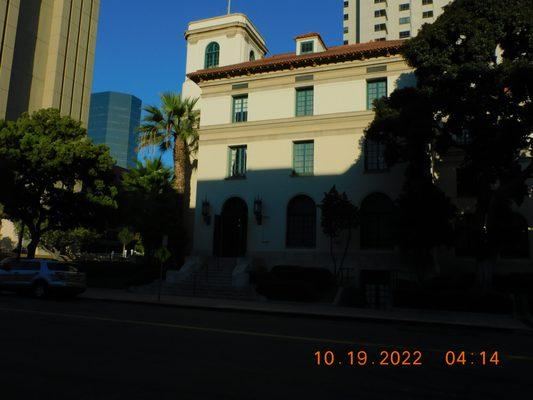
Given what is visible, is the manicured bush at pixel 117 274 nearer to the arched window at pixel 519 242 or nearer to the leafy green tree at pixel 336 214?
the leafy green tree at pixel 336 214

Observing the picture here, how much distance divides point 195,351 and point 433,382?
3977mm

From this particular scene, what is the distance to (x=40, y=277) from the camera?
18516 millimetres

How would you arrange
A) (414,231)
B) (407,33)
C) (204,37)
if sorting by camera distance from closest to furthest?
(414,231) → (204,37) → (407,33)

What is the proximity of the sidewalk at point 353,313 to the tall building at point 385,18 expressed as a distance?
234 feet

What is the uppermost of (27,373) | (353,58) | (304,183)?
(353,58)

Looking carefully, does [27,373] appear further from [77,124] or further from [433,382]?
[77,124]

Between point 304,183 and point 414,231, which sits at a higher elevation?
point 304,183

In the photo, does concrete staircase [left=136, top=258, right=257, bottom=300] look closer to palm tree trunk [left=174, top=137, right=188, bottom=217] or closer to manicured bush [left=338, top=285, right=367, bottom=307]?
manicured bush [left=338, top=285, right=367, bottom=307]

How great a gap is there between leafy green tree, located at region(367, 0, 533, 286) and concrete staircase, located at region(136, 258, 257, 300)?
9.84 meters

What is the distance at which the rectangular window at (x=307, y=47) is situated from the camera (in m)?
28.5

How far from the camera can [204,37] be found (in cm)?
3822

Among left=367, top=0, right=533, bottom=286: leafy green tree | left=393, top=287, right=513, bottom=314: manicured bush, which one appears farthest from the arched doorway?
left=393, top=287, right=513, bottom=314: manicured bush

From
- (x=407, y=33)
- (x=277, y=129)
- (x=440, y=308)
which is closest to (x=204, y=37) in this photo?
(x=277, y=129)

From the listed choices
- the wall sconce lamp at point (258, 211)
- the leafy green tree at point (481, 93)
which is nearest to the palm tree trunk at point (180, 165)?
the wall sconce lamp at point (258, 211)
